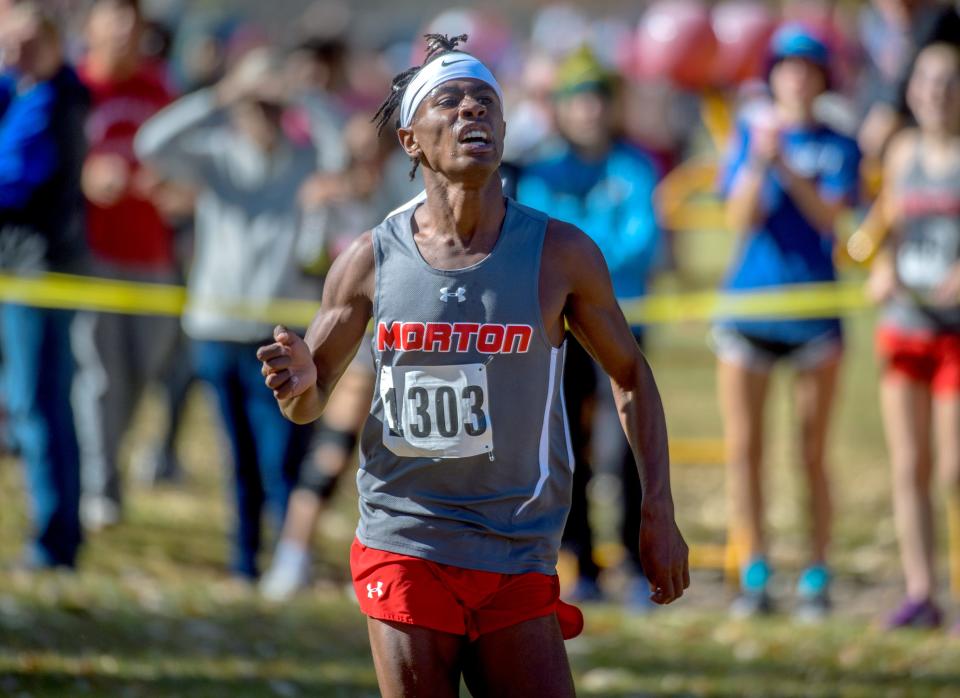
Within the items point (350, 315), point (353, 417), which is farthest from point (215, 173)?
point (350, 315)

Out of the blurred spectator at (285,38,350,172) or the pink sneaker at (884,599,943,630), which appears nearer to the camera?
the pink sneaker at (884,599,943,630)

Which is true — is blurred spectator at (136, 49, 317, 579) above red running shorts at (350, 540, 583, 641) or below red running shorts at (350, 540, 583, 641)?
above

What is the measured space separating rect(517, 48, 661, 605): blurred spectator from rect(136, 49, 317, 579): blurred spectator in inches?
52.6

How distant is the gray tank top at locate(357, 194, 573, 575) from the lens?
151 inches

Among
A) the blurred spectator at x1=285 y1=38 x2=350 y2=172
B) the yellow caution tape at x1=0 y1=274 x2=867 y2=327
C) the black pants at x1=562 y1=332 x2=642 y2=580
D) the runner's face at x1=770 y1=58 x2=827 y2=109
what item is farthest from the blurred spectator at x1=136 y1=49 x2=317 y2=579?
the runner's face at x1=770 y1=58 x2=827 y2=109

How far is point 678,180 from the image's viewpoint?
53.9ft

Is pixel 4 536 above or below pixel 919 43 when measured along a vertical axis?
below

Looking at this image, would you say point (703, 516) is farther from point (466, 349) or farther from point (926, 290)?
point (466, 349)

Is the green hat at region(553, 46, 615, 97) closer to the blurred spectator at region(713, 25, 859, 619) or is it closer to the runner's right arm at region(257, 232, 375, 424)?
the blurred spectator at region(713, 25, 859, 619)

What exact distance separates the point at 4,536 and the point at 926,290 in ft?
16.3

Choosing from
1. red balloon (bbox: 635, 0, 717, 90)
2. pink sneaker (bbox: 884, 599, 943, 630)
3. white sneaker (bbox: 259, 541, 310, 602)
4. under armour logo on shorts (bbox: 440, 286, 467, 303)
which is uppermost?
red balloon (bbox: 635, 0, 717, 90)

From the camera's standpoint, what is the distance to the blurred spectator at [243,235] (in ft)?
26.0

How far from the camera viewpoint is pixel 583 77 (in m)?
7.70

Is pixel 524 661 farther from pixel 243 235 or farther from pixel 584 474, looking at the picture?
pixel 243 235
